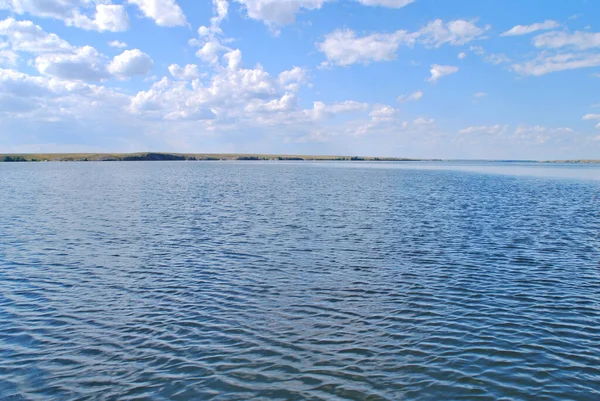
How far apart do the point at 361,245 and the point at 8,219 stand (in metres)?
34.9

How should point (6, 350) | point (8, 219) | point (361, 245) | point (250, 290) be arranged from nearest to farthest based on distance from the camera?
point (6, 350)
point (250, 290)
point (361, 245)
point (8, 219)

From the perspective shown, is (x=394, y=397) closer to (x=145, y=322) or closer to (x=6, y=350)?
(x=145, y=322)

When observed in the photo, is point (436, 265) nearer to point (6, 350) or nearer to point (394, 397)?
point (394, 397)

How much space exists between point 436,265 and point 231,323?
45.6 ft

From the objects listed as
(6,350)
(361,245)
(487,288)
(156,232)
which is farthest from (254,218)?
(6,350)

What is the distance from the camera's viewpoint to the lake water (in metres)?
13.3

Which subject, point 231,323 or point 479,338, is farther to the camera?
point 231,323

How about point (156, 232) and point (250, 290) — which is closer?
point (250, 290)

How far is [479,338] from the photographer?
1630cm

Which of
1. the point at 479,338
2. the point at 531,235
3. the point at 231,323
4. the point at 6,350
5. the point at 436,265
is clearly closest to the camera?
the point at 6,350

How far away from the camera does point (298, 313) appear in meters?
18.5

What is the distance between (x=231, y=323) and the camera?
57.4ft

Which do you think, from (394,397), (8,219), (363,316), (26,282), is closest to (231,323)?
(363,316)

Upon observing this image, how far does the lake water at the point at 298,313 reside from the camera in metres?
13.3
